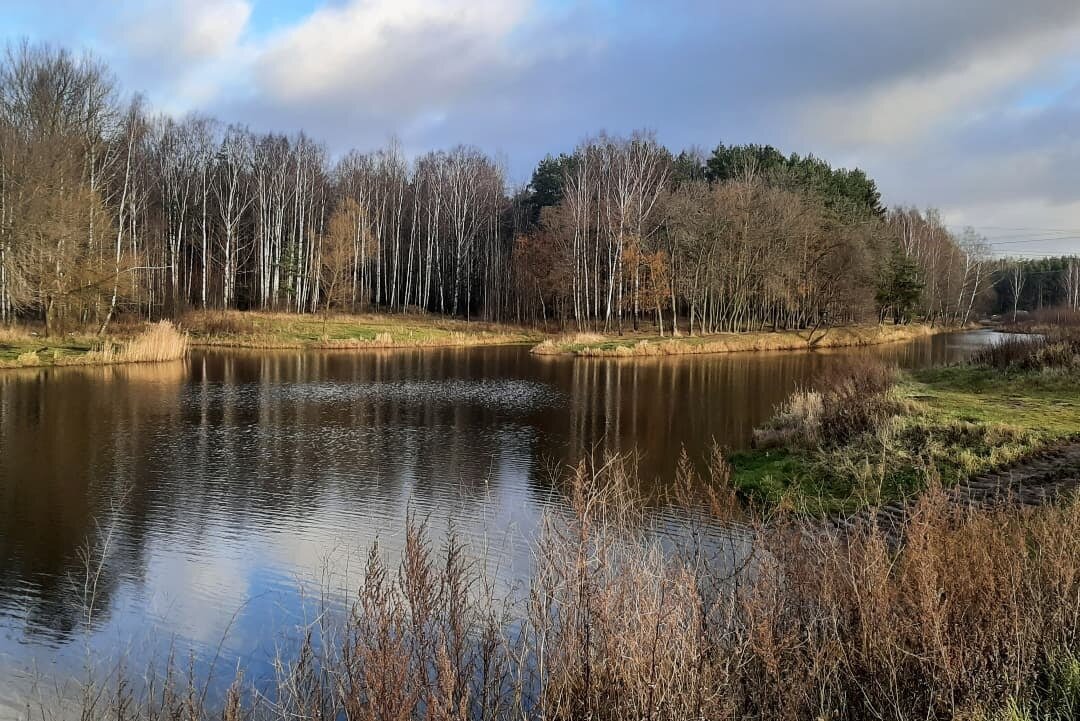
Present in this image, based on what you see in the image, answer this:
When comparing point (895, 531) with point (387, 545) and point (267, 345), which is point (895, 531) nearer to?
point (387, 545)

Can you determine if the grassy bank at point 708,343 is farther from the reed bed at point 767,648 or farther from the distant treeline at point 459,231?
the reed bed at point 767,648

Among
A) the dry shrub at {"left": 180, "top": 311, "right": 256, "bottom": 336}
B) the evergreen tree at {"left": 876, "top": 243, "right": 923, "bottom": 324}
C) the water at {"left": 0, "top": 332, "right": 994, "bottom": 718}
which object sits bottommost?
the water at {"left": 0, "top": 332, "right": 994, "bottom": 718}

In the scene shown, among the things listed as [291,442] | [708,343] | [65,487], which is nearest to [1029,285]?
[708,343]

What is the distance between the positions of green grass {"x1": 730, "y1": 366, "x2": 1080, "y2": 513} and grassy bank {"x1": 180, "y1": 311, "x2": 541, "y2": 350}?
29.9m

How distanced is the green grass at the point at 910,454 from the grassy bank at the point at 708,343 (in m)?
22.7

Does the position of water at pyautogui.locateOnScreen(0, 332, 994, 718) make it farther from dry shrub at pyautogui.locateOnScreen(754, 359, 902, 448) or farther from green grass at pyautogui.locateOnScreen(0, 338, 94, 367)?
green grass at pyautogui.locateOnScreen(0, 338, 94, 367)

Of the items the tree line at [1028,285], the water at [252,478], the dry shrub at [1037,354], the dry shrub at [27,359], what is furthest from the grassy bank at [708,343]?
the tree line at [1028,285]

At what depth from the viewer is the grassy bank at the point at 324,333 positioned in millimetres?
38688

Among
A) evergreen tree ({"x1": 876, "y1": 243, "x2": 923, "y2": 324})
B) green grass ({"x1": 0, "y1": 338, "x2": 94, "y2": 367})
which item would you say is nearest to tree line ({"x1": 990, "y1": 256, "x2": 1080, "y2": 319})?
evergreen tree ({"x1": 876, "y1": 243, "x2": 923, "y2": 324})

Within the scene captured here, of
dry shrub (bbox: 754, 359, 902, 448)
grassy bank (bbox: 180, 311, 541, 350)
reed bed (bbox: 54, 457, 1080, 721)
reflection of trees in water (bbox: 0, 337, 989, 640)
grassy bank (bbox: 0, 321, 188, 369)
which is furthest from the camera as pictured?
grassy bank (bbox: 180, 311, 541, 350)

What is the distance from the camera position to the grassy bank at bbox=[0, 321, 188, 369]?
26.2 metres

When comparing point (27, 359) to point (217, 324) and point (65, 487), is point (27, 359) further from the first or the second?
point (65, 487)

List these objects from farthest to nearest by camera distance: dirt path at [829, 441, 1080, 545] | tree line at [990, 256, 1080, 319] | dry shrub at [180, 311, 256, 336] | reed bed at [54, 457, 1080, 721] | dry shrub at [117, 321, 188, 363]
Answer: tree line at [990, 256, 1080, 319], dry shrub at [180, 311, 256, 336], dry shrub at [117, 321, 188, 363], dirt path at [829, 441, 1080, 545], reed bed at [54, 457, 1080, 721]

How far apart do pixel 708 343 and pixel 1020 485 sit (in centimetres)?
3224
